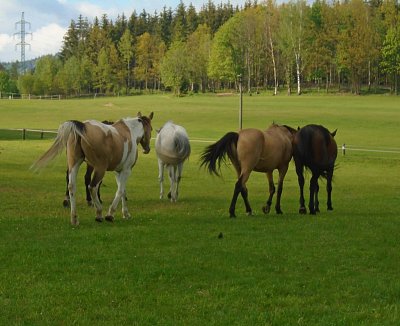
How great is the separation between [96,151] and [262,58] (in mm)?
102999

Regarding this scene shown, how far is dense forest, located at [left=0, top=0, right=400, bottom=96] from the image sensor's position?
98.4m

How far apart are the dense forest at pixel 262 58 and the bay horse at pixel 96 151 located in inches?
3453

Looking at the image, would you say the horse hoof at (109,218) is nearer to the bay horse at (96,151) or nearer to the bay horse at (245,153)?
the bay horse at (96,151)

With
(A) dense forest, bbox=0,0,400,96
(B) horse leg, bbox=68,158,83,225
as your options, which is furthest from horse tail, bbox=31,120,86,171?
(A) dense forest, bbox=0,0,400,96

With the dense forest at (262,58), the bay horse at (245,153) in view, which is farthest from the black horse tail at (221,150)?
the dense forest at (262,58)

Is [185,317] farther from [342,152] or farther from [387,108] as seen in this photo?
[387,108]

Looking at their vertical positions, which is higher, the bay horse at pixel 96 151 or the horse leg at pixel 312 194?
the bay horse at pixel 96 151

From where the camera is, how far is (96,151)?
1108 centimetres

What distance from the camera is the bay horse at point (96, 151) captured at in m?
10.8

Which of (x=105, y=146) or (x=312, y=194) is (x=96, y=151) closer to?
(x=105, y=146)

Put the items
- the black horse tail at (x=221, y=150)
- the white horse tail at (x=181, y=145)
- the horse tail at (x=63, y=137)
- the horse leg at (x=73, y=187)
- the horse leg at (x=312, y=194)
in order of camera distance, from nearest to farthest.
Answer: the horse tail at (x=63, y=137)
the horse leg at (x=73, y=187)
the black horse tail at (x=221, y=150)
the horse leg at (x=312, y=194)
the white horse tail at (x=181, y=145)

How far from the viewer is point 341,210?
47.8ft

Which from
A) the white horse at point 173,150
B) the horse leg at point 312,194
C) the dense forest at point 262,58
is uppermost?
the dense forest at point 262,58

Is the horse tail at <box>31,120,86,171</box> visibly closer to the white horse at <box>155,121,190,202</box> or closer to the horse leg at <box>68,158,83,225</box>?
the horse leg at <box>68,158,83,225</box>
